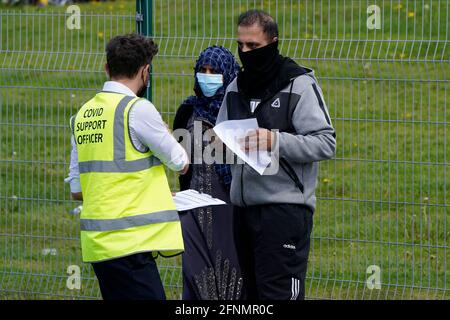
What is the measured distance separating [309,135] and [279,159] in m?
0.21

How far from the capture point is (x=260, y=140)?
5383 millimetres


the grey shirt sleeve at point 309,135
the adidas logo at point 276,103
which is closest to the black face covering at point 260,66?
the adidas logo at point 276,103

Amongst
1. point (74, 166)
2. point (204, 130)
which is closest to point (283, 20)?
point (204, 130)

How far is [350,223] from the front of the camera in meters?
7.52

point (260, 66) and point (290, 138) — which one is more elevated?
Result: point (260, 66)

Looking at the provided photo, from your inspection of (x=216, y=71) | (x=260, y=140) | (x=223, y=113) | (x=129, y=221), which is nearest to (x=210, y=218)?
(x=223, y=113)

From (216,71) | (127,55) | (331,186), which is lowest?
(331,186)

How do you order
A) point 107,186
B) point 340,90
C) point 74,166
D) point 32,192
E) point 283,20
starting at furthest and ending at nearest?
1. point 283,20
2. point 340,90
3. point 32,192
4. point 74,166
5. point 107,186

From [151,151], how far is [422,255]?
3014 mm

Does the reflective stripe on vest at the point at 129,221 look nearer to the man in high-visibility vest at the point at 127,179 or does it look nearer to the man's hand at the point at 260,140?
the man in high-visibility vest at the point at 127,179

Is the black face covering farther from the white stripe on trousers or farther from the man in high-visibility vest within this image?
the white stripe on trousers

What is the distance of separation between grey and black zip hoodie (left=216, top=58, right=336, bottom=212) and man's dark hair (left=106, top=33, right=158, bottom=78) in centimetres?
74

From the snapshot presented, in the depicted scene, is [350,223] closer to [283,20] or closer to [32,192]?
[32,192]

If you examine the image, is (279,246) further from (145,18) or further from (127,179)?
(145,18)
